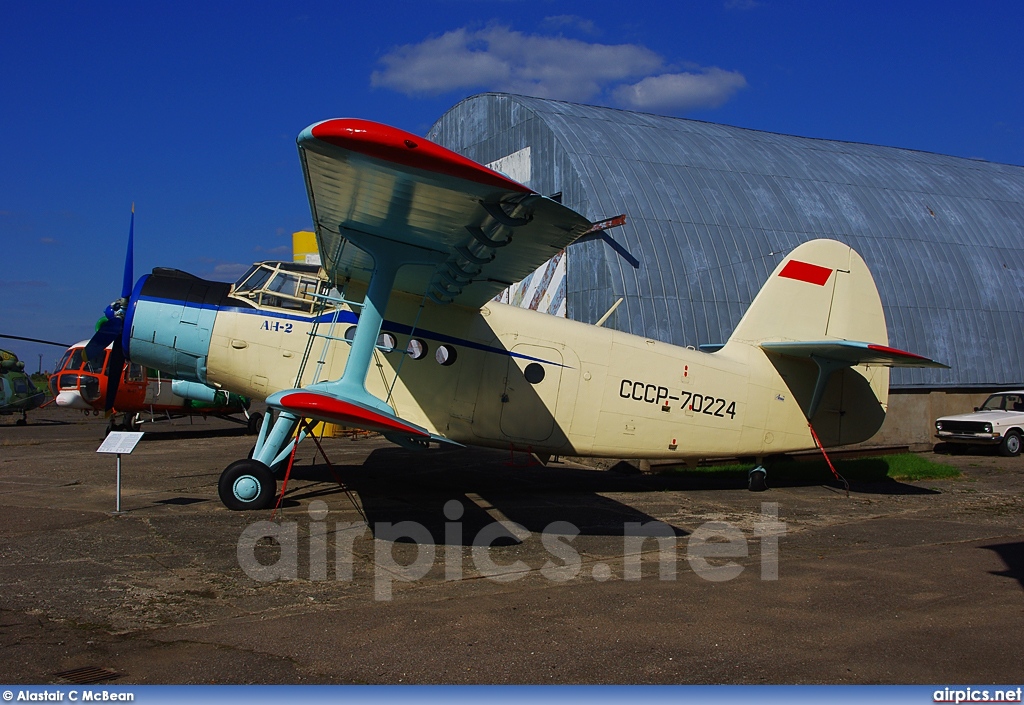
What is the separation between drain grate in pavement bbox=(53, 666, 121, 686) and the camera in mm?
4309

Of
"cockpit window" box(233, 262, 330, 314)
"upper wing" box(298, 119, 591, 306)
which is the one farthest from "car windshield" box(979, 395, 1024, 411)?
"cockpit window" box(233, 262, 330, 314)

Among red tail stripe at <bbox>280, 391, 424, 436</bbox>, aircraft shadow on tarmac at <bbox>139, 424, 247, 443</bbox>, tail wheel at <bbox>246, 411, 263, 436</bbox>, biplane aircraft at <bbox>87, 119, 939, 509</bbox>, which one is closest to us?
red tail stripe at <bbox>280, 391, 424, 436</bbox>

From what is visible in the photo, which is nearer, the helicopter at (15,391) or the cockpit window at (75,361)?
the cockpit window at (75,361)

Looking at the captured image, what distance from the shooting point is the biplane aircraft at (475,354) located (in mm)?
7777

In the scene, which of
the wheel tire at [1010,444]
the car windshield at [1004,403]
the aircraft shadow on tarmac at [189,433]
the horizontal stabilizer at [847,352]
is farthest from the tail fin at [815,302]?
the aircraft shadow on tarmac at [189,433]

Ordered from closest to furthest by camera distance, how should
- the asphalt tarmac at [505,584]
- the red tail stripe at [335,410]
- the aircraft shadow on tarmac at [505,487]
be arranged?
the asphalt tarmac at [505,584] → the red tail stripe at [335,410] → the aircraft shadow on tarmac at [505,487]

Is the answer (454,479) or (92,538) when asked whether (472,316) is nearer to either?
(454,479)

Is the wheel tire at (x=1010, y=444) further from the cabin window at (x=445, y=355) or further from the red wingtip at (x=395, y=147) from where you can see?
the red wingtip at (x=395, y=147)

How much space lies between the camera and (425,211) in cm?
689

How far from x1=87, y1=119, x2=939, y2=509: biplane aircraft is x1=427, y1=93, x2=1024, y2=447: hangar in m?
6.58

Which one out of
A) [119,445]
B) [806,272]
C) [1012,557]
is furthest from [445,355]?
[1012,557]

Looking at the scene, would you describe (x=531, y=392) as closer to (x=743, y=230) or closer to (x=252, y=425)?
(x=743, y=230)

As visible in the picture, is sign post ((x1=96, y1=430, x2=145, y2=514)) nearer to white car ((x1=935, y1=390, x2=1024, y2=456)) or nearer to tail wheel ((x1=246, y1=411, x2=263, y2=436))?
tail wheel ((x1=246, y1=411, x2=263, y2=436))

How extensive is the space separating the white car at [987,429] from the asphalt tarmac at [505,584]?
6507 millimetres
